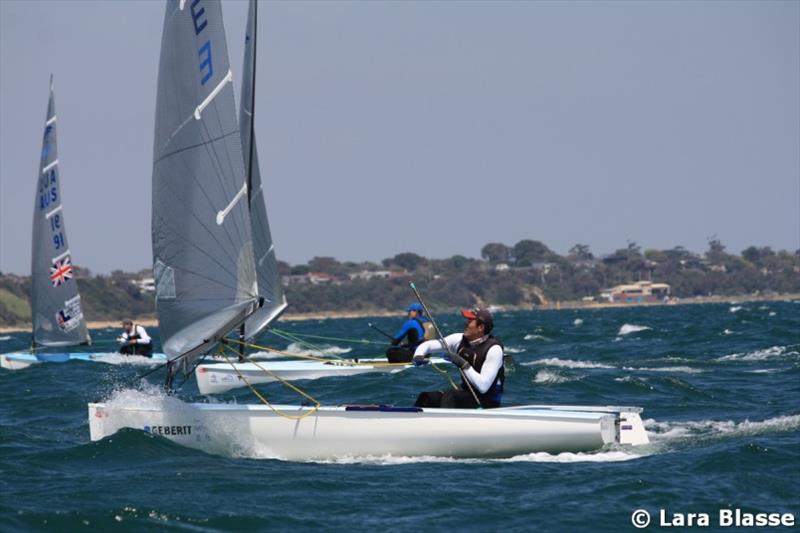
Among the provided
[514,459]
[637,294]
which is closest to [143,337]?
[514,459]

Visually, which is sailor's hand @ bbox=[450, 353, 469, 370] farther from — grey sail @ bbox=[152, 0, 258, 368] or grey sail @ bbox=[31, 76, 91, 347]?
grey sail @ bbox=[31, 76, 91, 347]

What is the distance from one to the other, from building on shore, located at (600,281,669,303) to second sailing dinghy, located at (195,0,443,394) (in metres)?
159

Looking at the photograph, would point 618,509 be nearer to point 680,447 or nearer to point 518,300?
point 680,447

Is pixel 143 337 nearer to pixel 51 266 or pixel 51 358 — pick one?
pixel 51 358

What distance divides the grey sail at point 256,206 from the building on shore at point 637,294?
522 feet

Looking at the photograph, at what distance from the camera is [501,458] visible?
37.0ft

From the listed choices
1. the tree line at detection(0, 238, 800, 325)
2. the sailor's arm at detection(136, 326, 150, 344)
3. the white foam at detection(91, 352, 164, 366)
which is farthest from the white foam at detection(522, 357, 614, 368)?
the tree line at detection(0, 238, 800, 325)

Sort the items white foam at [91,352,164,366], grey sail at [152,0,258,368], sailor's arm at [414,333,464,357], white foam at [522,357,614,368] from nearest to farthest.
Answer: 1. sailor's arm at [414,333,464,357]
2. grey sail at [152,0,258,368]
3. white foam at [522,357,614,368]
4. white foam at [91,352,164,366]

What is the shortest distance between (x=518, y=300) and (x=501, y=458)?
16558cm

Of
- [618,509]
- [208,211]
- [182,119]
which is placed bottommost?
[618,509]

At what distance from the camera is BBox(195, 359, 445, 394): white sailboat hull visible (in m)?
19.5

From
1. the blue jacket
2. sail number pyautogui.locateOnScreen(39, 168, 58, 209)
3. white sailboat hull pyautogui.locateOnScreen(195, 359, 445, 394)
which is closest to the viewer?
the blue jacket

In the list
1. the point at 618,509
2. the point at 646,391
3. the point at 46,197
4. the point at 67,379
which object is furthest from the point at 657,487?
the point at 46,197

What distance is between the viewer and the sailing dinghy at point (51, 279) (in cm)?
2838
